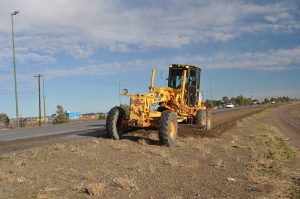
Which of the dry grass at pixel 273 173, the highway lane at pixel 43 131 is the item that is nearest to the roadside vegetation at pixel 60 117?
the highway lane at pixel 43 131

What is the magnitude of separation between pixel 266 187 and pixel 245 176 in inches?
49.1

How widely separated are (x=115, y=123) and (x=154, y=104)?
1.84 metres

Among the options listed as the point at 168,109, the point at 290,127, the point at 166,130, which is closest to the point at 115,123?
the point at 168,109

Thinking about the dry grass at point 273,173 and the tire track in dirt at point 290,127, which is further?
the tire track in dirt at point 290,127

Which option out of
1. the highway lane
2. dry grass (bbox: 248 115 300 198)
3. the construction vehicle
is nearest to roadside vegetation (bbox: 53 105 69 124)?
the highway lane

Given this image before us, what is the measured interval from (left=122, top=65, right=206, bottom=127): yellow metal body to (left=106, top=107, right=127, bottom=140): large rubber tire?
57 centimetres

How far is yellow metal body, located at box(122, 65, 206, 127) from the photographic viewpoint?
1698cm

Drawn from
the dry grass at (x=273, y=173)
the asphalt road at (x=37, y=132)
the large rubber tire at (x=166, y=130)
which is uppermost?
the large rubber tire at (x=166, y=130)

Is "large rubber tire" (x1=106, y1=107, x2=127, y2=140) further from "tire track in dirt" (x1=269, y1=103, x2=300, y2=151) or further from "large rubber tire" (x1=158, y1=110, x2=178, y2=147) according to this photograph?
"tire track in dirt" (x1=269, y1=103, x2=300, y2=151)

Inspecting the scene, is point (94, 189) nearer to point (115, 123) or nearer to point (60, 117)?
point (115, 123)

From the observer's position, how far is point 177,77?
67.1 feet

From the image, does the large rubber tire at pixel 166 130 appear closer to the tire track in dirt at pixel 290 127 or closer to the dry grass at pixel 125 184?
the tire track in dirt at pixel 290 127

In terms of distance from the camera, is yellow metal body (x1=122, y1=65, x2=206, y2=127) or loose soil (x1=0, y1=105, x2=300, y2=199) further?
yellow metal body (x1=122, y1=65, x2=206, y2=127)

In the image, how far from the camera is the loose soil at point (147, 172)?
28.1 feet
